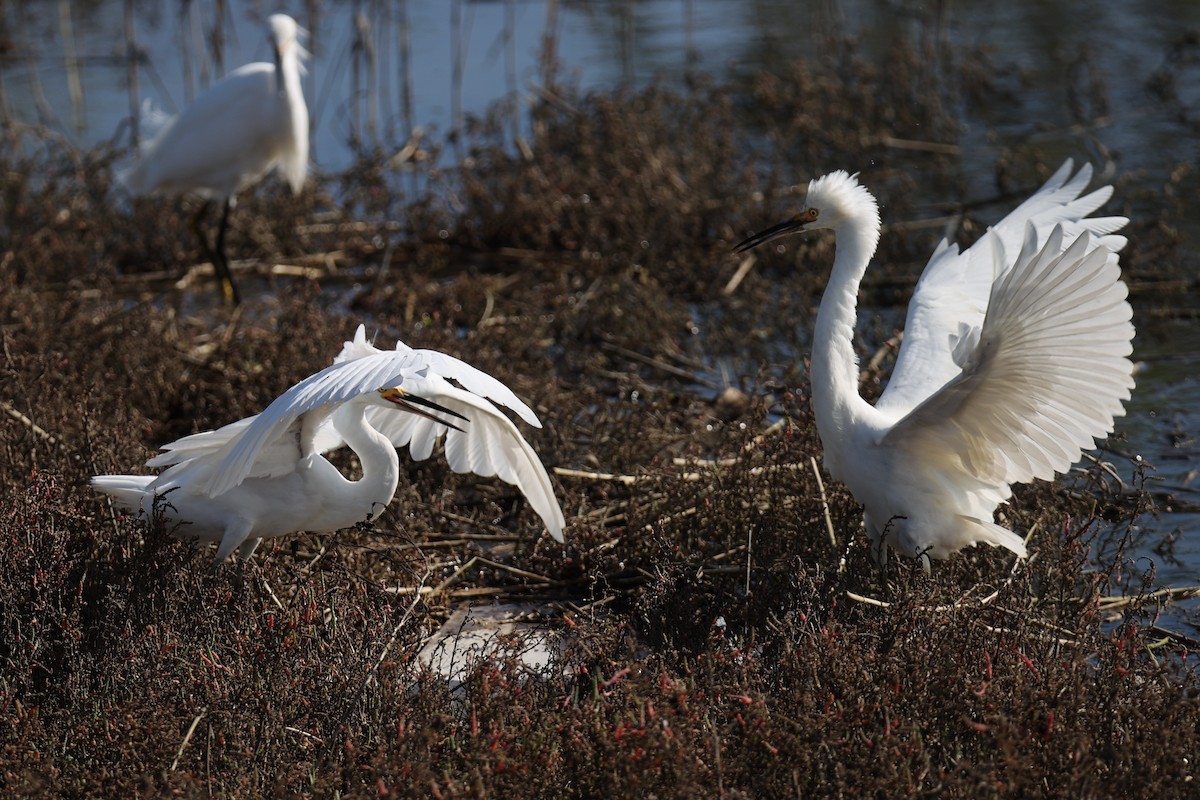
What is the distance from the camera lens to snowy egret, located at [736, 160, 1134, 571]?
3135 mm

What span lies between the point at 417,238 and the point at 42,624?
187 inches

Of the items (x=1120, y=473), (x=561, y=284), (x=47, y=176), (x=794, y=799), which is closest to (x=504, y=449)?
(x=794, y=799)

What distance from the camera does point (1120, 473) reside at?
189 inches

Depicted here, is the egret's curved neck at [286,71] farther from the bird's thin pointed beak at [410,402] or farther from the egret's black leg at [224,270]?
the bird's thin pointed beak at [410,402]

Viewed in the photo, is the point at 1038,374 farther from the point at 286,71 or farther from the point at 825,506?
the point at 286,71

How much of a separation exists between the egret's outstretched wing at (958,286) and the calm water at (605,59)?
6.19 ft

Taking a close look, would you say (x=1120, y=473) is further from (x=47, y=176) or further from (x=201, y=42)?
(x=201, y=42)

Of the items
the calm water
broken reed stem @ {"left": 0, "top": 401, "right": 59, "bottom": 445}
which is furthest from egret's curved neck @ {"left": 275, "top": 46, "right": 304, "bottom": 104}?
broken reed stem @ {"left": 0, "top": 401, "right": 59, "bottom": 445}

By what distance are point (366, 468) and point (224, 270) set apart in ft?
12.9

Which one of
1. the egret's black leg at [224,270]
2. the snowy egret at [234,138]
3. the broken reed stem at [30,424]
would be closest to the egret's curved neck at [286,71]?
the snowy egret at [234,138]

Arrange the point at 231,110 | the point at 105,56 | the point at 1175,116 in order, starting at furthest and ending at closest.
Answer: the point at 105,56
the point at 1175,116
the point at 231,110

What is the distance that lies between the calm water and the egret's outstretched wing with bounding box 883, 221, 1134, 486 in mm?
2805

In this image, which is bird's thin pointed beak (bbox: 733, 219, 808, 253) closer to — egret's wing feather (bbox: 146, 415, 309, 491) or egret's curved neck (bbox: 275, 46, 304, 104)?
egret's wing feather (bbox: 146, 415, 309, 491)

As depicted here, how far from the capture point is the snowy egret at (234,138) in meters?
7.22
